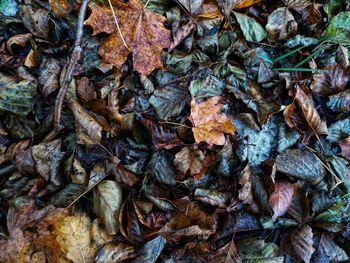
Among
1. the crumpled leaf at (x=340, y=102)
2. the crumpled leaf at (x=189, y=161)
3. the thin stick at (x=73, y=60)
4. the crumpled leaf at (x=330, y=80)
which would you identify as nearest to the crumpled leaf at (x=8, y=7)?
the thin stick at (x=73, y=60)

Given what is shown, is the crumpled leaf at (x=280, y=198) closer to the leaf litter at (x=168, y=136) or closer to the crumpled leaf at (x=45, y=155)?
the leaf litter at (x=168, y=136)

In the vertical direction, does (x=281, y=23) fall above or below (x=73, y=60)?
below

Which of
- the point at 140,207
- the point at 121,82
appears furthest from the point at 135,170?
the point at 121,82

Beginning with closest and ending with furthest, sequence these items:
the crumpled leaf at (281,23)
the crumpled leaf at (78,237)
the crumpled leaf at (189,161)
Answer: the crumpled leaf at (78,237) < the crumpled leaf at (189,161) < the crumpled leaf at (281,23)

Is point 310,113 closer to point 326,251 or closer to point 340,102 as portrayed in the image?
point 340,102

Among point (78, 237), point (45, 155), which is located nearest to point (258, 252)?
point (78, 237)

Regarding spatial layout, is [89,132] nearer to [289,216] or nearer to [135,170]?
[135,170]
